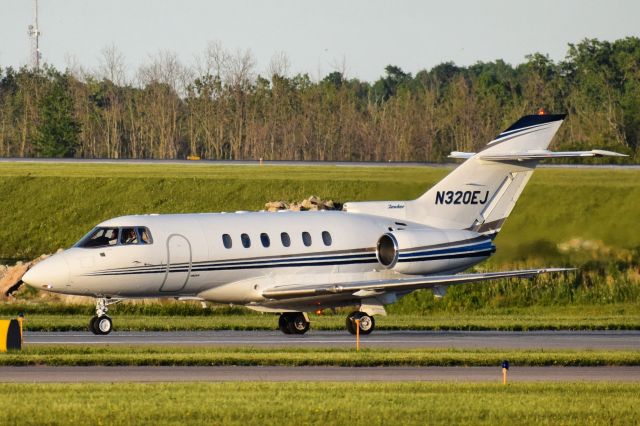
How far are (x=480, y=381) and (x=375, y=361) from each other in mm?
3446

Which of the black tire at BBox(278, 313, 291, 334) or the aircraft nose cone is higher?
the aircraft nose cone

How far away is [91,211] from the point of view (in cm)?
6550

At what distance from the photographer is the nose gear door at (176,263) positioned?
1369 inches

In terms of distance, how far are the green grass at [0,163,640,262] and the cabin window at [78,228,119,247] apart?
65.8 ft

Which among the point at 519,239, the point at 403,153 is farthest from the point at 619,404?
the point at 403,153

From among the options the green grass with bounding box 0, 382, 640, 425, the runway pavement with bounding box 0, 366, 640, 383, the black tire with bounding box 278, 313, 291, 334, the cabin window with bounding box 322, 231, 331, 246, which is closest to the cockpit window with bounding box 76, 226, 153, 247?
the black tire with bounding box 278, 313, 291, 334

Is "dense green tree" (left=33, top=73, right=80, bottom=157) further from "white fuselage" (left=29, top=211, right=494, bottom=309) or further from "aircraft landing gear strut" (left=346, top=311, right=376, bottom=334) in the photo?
"aircraft landing gear strut" (left=346, top=311, right=376, bottom=334)

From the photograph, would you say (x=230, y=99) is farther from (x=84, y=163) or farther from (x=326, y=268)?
(x=326, y=268)

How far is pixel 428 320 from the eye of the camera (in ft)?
138

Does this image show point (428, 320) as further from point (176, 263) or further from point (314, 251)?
point (176, 263)

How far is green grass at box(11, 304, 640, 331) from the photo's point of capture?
38.9 meters

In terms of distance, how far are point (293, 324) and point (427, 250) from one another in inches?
169

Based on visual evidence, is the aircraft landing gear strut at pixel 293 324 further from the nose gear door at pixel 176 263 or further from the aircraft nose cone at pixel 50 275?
the aircraft nose cone at pixel 50 275

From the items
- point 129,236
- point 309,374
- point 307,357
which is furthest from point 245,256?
point 309,374
